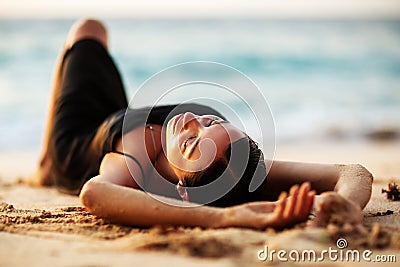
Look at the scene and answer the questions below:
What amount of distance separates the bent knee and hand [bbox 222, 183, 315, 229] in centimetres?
256

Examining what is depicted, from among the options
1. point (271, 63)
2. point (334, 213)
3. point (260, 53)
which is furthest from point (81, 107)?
point (260, 53)

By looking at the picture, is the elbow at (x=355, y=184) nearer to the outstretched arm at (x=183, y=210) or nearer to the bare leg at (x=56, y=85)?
the outstretched arm at (x=183, y=210)

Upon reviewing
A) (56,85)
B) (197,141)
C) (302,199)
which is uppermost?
(56,85)

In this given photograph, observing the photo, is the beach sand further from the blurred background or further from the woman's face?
the blurred background

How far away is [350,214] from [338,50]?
47.7ft

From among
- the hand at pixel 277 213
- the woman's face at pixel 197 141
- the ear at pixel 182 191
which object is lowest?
the hand at pixel 277 213

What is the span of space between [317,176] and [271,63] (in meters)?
11.1

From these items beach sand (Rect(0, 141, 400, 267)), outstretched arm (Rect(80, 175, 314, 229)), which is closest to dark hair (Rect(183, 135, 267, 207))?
outstretched arm (Rect(80, 175, 314, 229))

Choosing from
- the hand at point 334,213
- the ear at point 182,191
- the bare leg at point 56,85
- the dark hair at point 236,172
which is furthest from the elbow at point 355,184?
the bare leg at point 56,85

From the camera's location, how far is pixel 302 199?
211cm

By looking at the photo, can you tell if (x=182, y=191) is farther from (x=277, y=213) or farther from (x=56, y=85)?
(x=56, y=85)

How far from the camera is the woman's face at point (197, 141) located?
234 cm

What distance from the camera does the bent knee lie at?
4.34 metres

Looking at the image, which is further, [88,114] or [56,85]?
[56,85]
